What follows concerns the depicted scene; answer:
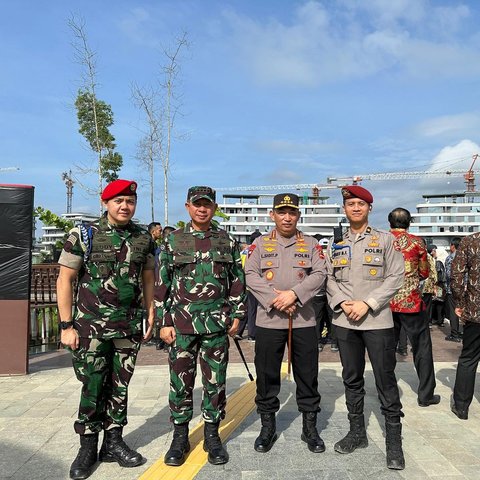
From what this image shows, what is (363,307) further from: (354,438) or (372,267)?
(354,438)

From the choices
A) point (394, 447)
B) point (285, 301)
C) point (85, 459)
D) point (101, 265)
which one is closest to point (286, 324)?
point (285, 301)

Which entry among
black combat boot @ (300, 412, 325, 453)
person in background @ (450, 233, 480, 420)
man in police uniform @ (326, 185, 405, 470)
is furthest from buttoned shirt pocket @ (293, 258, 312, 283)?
person in background @ (450, 233, 480, 420)

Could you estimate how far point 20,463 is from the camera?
337 cm

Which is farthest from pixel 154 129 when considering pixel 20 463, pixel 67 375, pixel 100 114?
pixel 20 463

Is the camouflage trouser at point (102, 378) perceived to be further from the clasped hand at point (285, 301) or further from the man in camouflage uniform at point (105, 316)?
the clasped hand at point (285, 301)

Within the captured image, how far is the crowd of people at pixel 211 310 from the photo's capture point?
10.8 ft

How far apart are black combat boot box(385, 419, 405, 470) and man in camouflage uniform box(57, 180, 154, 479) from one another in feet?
6.05

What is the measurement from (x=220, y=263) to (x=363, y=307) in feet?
3.76

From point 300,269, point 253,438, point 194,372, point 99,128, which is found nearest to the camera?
point 194,372

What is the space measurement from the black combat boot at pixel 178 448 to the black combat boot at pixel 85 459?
20.8 inches

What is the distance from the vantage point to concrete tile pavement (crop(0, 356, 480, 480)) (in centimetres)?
319

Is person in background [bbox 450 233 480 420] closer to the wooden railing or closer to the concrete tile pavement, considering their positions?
the concrete tile pavement

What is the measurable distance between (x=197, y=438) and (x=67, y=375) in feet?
9.56

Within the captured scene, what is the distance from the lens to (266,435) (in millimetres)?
3598
